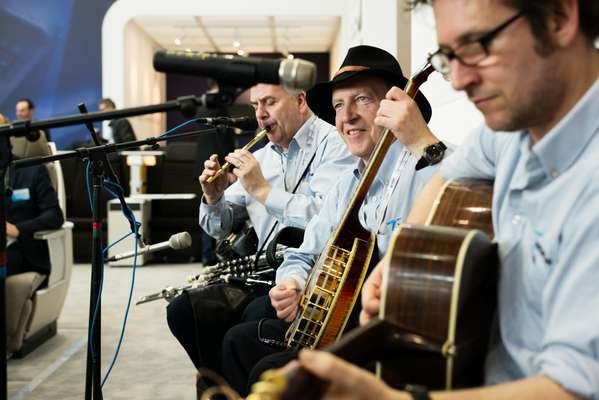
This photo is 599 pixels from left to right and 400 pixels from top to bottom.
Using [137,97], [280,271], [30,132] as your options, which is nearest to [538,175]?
[30,132]

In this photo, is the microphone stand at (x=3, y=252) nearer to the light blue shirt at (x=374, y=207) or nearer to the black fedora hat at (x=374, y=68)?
the light blue shirt at (x=374, y=207)

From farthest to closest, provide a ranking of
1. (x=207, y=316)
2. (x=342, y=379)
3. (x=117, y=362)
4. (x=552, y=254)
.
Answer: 1. (x=117, y=362)
2. (x=207, y=316)
3. (x=552, y=254)
4. (x=342, y=379)

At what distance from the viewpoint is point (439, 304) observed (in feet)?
3.34

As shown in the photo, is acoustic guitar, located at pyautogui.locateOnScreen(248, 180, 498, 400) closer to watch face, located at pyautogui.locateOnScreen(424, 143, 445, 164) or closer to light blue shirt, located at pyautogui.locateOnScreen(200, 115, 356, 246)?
watch face, located at pyautogui.locateOnScreen(424, 143, 445, 164)

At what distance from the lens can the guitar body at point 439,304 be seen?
1014 millimetres

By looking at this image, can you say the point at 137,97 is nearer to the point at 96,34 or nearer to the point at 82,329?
the point at 96,34

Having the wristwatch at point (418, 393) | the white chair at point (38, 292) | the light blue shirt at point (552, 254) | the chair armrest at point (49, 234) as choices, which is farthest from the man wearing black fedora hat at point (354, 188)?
the chair armrest at point (49, 234)

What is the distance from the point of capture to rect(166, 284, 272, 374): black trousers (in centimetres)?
250

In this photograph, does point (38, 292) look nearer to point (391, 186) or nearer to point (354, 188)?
point (354, 188)

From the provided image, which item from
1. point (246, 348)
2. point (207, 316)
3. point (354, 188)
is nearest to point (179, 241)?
point (207, 316)

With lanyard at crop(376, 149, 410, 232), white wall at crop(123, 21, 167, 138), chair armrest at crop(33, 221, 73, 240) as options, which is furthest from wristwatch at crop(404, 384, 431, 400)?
white wall at crop(123, 21, 167, 138)

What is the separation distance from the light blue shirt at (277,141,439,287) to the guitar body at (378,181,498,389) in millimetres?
740

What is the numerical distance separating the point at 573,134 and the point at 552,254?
0.17m

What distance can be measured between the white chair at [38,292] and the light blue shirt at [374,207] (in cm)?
175
